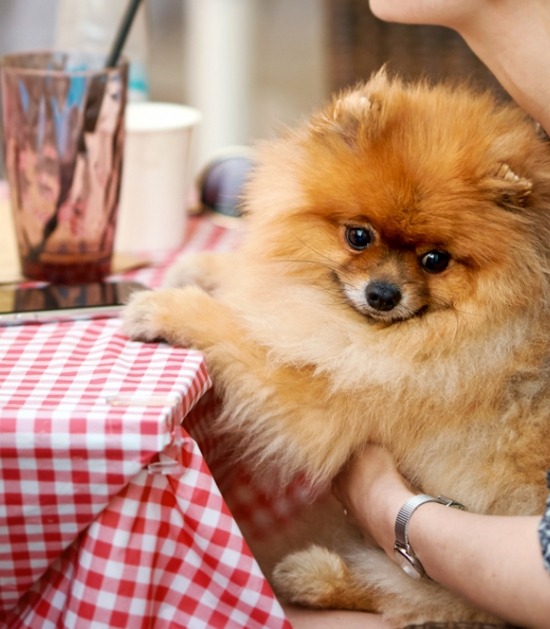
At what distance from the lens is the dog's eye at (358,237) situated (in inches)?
53.9

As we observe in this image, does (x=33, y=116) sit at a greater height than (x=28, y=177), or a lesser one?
greater

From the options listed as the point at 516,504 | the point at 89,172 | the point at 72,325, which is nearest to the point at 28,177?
the point at 89,172

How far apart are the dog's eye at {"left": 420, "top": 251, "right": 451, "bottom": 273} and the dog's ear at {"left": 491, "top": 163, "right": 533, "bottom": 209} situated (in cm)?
11

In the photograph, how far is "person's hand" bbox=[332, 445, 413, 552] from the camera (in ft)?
4.38

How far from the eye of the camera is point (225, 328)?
1.41 metres

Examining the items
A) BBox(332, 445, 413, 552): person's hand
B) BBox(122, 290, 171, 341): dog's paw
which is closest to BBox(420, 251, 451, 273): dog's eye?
BBox(332, 445, 413, 552): person's hand

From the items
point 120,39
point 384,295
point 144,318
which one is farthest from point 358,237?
point 120,39

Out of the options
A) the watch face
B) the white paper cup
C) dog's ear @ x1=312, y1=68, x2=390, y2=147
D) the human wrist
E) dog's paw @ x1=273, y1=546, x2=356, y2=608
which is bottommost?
dog's paw @ x1=273, y1=546, x2=356, y2=608

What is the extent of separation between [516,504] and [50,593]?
2.22ft

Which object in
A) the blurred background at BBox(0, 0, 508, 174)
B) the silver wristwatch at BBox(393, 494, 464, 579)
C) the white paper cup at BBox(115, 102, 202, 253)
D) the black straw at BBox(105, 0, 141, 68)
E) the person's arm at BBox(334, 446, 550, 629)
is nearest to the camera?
the person's arm at BBox(334, 446, 550, 629)

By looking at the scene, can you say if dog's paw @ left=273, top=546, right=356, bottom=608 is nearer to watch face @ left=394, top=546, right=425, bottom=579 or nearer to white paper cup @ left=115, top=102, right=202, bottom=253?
watch face @ left=394, top=546, right=425, bottom=579

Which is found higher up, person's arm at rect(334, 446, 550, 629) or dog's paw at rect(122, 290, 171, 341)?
dog's paw at rect(122, 290, 171, 341)

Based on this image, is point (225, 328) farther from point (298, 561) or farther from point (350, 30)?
point (350, 30)

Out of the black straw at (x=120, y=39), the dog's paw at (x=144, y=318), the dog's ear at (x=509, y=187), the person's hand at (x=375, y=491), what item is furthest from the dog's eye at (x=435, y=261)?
the black straw at (x=120, y=39)
